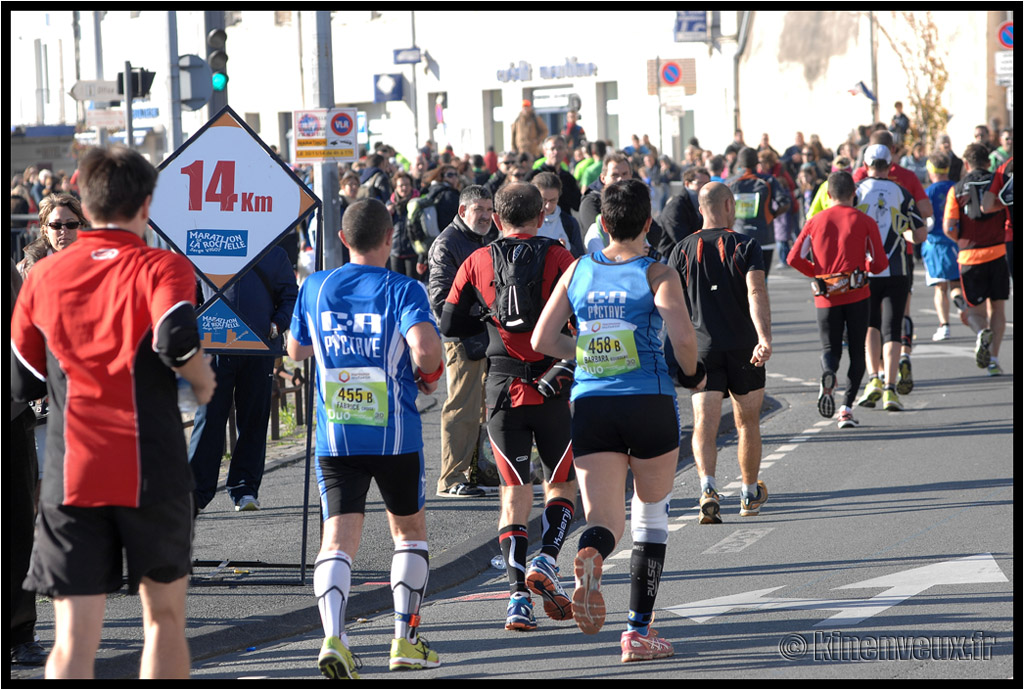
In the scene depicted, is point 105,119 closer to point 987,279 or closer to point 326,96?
point 326,96

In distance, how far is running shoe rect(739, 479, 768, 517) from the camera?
27.9ft

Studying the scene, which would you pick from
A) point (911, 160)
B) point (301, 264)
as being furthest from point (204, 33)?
point (911, 160)

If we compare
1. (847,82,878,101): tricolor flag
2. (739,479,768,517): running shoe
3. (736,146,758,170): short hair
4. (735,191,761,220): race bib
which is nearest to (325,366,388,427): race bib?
(739,479,768,517): running shoe

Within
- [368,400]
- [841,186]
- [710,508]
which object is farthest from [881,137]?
[368,400]

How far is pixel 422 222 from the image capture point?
1548 cm

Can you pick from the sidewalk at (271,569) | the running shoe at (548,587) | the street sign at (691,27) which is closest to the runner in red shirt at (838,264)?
the sidewalk at (271,569)

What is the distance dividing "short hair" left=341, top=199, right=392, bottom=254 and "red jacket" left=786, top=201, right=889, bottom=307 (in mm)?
5809

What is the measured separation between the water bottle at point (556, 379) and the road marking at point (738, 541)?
5.96 ft

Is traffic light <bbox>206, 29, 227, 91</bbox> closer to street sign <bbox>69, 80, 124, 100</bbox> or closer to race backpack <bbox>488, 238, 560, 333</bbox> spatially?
street sign <bbox>69, 80, 124, 100</bbox>

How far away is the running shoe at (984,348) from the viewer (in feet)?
44.4

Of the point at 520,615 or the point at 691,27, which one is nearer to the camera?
the point at 520,615

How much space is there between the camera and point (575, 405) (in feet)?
19.4

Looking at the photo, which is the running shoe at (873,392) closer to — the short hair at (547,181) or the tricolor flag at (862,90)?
the short hair at (547,181)

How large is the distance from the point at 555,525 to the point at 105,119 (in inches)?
818
